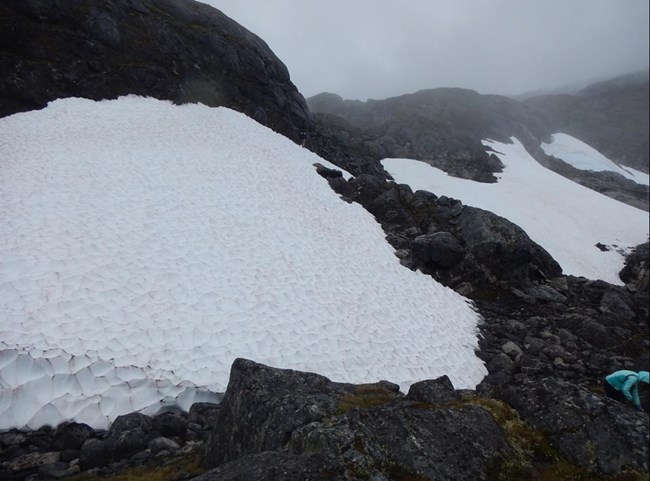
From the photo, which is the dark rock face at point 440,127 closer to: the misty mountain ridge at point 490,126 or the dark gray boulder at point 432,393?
the misty mountain ridge at point 490,126

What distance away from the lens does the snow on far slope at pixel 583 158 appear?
8956 cm

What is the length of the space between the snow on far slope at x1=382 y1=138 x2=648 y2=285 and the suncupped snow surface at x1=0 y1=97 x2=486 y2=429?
72.3ft

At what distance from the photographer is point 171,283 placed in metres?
13.4

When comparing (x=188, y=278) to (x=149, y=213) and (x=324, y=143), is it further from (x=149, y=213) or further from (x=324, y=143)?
(x=324, y=143)

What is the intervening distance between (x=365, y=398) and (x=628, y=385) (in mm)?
6369

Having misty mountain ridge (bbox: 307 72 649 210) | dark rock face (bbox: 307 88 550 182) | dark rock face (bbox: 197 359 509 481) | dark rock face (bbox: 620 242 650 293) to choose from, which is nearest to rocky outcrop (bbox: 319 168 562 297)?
dark rock face (bbox: 620 242 650 293)

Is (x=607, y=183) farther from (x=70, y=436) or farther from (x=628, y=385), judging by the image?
(x=70, y=436)

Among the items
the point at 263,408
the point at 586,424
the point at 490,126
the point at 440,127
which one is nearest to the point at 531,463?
the point at 586,424

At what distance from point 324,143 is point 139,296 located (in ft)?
107

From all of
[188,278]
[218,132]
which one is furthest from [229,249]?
[218,132]

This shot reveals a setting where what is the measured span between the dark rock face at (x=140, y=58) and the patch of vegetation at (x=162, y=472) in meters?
24.6

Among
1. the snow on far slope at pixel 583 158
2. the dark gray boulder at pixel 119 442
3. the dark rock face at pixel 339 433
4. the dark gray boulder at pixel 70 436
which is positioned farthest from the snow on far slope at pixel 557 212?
the snow on far slope at pixel 583 158

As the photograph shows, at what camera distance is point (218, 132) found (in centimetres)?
3033

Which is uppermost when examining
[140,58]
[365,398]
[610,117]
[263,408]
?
[610,117]
